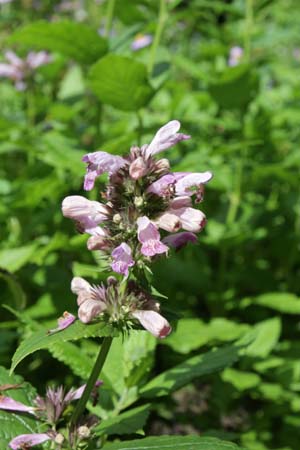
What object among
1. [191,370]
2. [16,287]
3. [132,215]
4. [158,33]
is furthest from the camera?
[158,33]

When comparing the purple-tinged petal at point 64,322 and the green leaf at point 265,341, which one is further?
the green leaf at point 265,341

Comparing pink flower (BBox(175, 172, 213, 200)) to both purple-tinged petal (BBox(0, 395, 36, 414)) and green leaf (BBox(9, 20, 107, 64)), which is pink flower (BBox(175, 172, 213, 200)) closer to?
purple-tinged petal (BBox(0, 395, 36, 414))

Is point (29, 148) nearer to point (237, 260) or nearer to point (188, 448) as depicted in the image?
point (237, 260)

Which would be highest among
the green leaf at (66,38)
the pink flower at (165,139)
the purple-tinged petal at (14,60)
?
the green leaf at (66,38)

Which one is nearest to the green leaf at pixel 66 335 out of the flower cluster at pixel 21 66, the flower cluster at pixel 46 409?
the flower cluster at pixel 46 409

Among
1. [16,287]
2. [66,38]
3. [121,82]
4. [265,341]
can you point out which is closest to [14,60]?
[66,38]

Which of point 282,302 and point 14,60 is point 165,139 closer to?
point 282,302

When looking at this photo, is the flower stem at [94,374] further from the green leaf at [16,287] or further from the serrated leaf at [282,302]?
the serrated leaf at [282,302]
